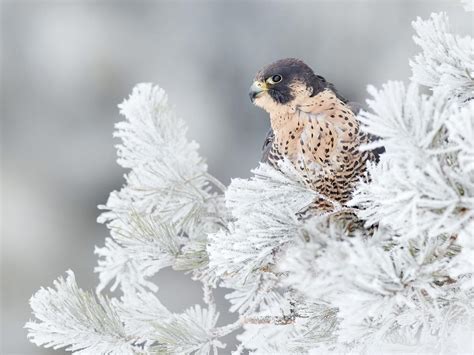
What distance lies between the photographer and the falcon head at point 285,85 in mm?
1389

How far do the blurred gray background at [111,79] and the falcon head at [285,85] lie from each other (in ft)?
13.7

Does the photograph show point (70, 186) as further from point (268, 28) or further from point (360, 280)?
point (360, 280)

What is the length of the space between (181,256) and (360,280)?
18.6 inches

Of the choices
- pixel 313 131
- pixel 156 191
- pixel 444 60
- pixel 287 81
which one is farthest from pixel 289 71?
pixel 444 60

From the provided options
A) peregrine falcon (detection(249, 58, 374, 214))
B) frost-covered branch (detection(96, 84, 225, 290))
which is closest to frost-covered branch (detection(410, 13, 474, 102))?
peregrine falcon (detection(249, 58, 374, 214))

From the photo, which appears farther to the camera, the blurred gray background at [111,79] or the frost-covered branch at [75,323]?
the blurred gray background at [111,79]

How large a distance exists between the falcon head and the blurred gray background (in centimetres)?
417

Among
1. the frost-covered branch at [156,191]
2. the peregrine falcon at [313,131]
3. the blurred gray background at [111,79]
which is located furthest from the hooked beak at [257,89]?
the blurred gray background at [111,79]

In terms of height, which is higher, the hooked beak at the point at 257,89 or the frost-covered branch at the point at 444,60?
the hooked beak at the point at 257,89

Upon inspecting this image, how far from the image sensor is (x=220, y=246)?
31.2 inches

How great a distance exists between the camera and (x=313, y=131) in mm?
1259

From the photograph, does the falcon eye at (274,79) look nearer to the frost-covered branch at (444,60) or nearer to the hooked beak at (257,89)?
the hooked beak at (257,89)

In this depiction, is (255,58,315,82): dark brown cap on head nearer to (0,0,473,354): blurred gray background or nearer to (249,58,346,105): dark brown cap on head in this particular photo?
(249,58,346,105): dark brown cap on head

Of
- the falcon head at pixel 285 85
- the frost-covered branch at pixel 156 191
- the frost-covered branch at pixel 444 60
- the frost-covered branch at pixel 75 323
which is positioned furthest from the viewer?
the falcon head at pixel 285 85
